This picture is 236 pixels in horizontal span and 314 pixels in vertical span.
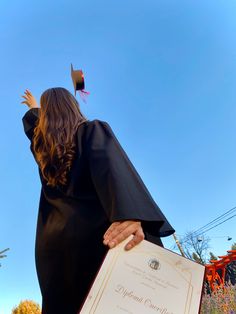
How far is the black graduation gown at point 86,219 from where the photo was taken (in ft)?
4.04

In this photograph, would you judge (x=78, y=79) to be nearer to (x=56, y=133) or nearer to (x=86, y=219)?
(x=56, y=133)

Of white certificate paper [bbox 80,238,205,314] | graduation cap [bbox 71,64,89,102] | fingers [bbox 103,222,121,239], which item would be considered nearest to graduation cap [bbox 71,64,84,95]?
graduation cap [bbox 71,64,89,102]

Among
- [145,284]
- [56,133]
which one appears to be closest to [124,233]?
[145,284]

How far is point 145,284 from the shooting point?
37.2 inches

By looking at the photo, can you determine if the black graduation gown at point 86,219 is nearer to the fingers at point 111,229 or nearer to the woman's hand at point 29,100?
the fingers at point 111,229

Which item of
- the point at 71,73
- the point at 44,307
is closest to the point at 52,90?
the point at 71,73

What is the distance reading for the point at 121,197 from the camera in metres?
1.19

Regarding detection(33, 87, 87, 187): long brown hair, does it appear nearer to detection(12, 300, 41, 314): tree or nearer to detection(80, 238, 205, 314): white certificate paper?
detection(80, 238, 205, 314): white certificate paper

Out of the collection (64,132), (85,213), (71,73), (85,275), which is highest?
(71,73)

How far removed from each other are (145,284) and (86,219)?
0.44 meters

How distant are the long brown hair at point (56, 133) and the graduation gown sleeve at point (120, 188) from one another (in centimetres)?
13

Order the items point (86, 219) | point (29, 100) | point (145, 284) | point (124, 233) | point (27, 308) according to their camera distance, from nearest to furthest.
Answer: point (145, 284) → point (124, 233) → point (86, 219) → point (29, 100) → point (27, 308)

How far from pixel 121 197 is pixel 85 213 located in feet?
0.72

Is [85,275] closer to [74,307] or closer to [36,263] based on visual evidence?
[74,307]
